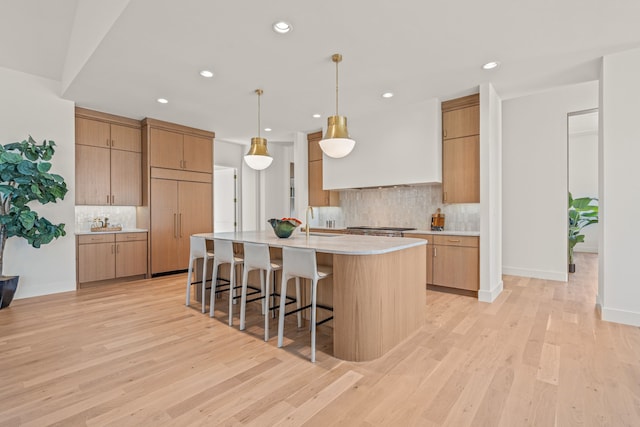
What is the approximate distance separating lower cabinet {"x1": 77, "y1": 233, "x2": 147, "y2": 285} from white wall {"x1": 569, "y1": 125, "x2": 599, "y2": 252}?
33.4ft

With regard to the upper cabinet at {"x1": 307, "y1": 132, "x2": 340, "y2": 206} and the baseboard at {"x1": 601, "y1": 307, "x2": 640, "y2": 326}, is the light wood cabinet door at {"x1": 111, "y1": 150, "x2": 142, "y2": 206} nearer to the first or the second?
the upper cabinet at {"x1": 307, "y1": 132, "x2": 340, "y2": 206}

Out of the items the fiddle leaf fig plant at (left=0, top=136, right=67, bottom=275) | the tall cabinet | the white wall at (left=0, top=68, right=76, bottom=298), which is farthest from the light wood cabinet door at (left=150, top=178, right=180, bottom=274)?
the fiddle leaf fig plant at (left=0, top=136, right=67, bottom=275)

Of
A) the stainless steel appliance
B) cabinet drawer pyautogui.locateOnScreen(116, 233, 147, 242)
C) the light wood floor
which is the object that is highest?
the stainless steel appliance

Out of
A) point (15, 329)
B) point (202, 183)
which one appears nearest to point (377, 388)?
point (15, 329)

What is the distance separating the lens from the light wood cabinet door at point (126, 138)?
5305 mm

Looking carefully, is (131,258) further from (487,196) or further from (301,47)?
(487,196)

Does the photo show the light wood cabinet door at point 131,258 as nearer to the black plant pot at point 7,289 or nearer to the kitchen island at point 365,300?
the black plant pot at point 7,289

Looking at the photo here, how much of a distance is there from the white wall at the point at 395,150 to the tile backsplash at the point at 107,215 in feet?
12.2

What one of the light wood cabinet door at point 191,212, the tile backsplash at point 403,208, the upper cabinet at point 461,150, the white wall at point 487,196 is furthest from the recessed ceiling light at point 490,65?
the light wood cabinet door at point 191,212

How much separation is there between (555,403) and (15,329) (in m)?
4.61

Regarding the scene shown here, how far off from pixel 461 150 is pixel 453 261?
61.5 inches

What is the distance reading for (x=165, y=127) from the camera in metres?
5.66

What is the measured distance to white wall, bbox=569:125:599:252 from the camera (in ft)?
26.4

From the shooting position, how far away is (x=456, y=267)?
4.35 m
